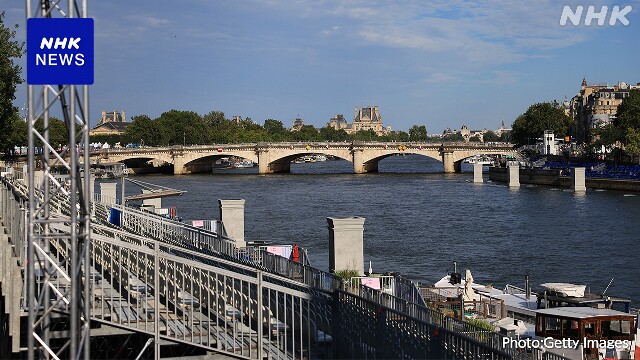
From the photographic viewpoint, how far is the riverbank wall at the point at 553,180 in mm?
79812

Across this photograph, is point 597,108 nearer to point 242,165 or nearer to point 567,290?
point 242,165

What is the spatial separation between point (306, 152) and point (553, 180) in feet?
117

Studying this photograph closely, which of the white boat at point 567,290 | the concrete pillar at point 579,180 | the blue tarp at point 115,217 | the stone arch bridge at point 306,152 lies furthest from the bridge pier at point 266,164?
the white boat at point 567,290

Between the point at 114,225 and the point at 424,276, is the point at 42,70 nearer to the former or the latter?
the point at 114,225

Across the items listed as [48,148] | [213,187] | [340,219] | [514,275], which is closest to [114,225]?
[340,219]

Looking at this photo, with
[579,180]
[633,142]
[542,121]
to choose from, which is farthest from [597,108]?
[579,180]

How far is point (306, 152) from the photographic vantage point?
11612 cm

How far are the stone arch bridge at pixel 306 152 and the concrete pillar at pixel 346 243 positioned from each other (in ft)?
312

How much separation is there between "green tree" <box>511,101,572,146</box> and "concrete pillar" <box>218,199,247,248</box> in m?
112

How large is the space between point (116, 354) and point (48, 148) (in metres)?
5.53

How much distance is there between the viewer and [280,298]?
1331 centimetres

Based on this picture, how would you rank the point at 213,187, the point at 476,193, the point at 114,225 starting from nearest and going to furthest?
the point at 114,225 → the point at 476,193 → the point at 213,187

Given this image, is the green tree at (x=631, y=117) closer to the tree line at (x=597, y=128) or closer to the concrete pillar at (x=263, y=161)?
the tree line at (x=597, y=128)

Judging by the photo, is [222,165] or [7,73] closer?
[7,73]
